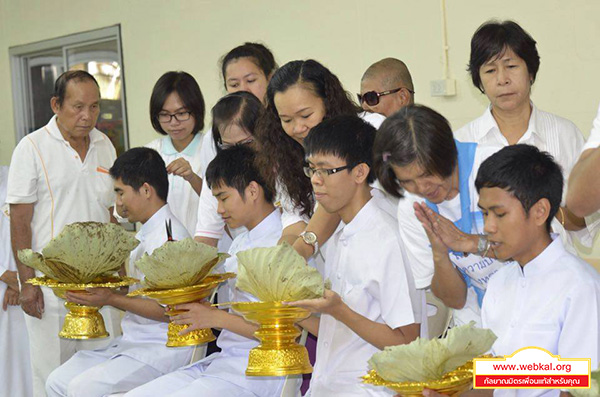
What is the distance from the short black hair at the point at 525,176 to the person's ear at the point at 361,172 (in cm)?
48

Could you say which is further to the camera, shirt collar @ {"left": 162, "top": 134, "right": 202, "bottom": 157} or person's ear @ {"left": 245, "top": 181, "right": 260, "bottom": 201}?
shirt collar @ {"left": 162, "top": 134, "right": 202, "bottom": 157}

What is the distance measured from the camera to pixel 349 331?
238cm

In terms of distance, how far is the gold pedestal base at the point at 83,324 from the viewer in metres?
3.09

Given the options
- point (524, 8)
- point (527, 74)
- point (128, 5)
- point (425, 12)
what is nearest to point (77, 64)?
point (128, 5)

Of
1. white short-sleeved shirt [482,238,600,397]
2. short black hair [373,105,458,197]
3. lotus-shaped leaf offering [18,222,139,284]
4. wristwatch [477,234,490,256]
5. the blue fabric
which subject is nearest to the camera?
white short-sleeved shirt [482,238,600,397]

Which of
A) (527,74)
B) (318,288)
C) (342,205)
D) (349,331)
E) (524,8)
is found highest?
(524,8)

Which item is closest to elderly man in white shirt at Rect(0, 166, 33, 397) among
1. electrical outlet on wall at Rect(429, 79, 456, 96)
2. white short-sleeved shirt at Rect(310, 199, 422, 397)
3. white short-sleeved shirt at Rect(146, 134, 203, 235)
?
white short-sleeved shirt at Rect(146, 134, 203, 235)

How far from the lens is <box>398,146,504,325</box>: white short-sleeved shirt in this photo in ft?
7.56

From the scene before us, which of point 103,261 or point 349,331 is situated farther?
point 103,261

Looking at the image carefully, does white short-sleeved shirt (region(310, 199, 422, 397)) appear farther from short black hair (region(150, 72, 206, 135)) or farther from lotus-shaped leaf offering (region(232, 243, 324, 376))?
short black hair (region(150, 72, 206, 135))

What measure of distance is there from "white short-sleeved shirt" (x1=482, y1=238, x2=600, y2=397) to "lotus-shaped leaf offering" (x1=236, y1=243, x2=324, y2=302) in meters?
0.47

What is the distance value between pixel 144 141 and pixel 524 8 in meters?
3.60

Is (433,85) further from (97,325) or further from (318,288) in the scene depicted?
(318,288)

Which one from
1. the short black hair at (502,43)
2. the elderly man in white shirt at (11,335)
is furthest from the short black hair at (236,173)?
the elderly man in white shirt at (11,335)
